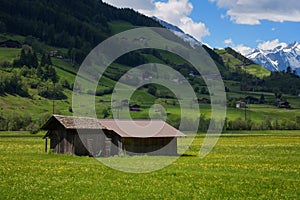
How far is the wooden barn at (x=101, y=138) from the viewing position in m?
50.8

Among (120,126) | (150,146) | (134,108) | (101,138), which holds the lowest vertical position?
(150,146)

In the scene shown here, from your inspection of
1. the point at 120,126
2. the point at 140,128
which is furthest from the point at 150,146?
the point at 120,126

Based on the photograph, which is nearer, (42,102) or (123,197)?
(123,197)

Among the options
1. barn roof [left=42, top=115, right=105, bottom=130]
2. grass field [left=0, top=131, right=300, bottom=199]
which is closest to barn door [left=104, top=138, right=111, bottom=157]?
barn roof [left=42, top=115, right=105, bottom=130]

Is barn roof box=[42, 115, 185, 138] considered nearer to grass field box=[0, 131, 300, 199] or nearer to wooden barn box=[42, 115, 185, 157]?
wooden barn box=[42, 115, 185, 157]

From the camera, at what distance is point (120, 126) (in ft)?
185

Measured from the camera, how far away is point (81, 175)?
3169 centimetres

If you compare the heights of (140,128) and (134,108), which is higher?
(134,108)

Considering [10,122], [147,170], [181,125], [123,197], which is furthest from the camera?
[181,125]

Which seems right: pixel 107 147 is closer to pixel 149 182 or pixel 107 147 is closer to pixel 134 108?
pixel 149 182

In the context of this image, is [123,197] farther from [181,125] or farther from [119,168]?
[181,125]

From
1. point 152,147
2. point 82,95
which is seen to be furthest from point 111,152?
point 82,95

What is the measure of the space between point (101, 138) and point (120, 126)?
4897 millimetres

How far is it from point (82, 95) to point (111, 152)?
142268 millimetres
